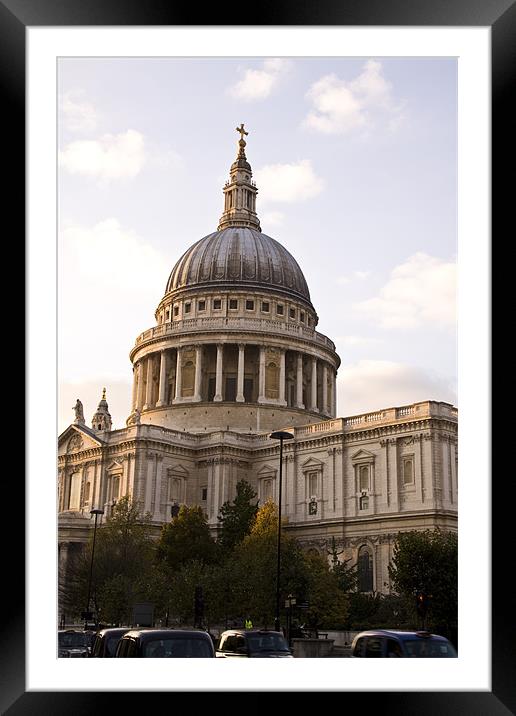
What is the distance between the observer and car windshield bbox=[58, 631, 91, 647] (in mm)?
35219

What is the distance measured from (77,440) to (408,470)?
34.0m

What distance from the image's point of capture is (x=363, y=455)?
75750mm

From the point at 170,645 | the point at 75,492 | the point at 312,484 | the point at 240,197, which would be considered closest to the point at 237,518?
the point at 312,484

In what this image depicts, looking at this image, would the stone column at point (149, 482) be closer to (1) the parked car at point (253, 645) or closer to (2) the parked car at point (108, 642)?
(2) the parked car at point (108, 642)

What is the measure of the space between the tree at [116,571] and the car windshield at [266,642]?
34.9 meters

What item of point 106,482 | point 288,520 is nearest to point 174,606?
point 288,520

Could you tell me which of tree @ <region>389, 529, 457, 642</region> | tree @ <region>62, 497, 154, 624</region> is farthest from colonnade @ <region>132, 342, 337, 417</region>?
tree @ <region>389, 529, 457, 642</region>

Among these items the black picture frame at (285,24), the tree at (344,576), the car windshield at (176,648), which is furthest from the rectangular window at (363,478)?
the black picture frame at (285,24)

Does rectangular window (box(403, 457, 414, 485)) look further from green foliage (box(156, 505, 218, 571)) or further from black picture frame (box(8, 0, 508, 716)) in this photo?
black picture frame (box(8, 0, 508, 716))

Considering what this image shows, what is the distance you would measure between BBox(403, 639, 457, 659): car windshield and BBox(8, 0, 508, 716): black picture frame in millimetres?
8479

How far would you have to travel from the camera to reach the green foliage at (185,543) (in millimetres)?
68375
